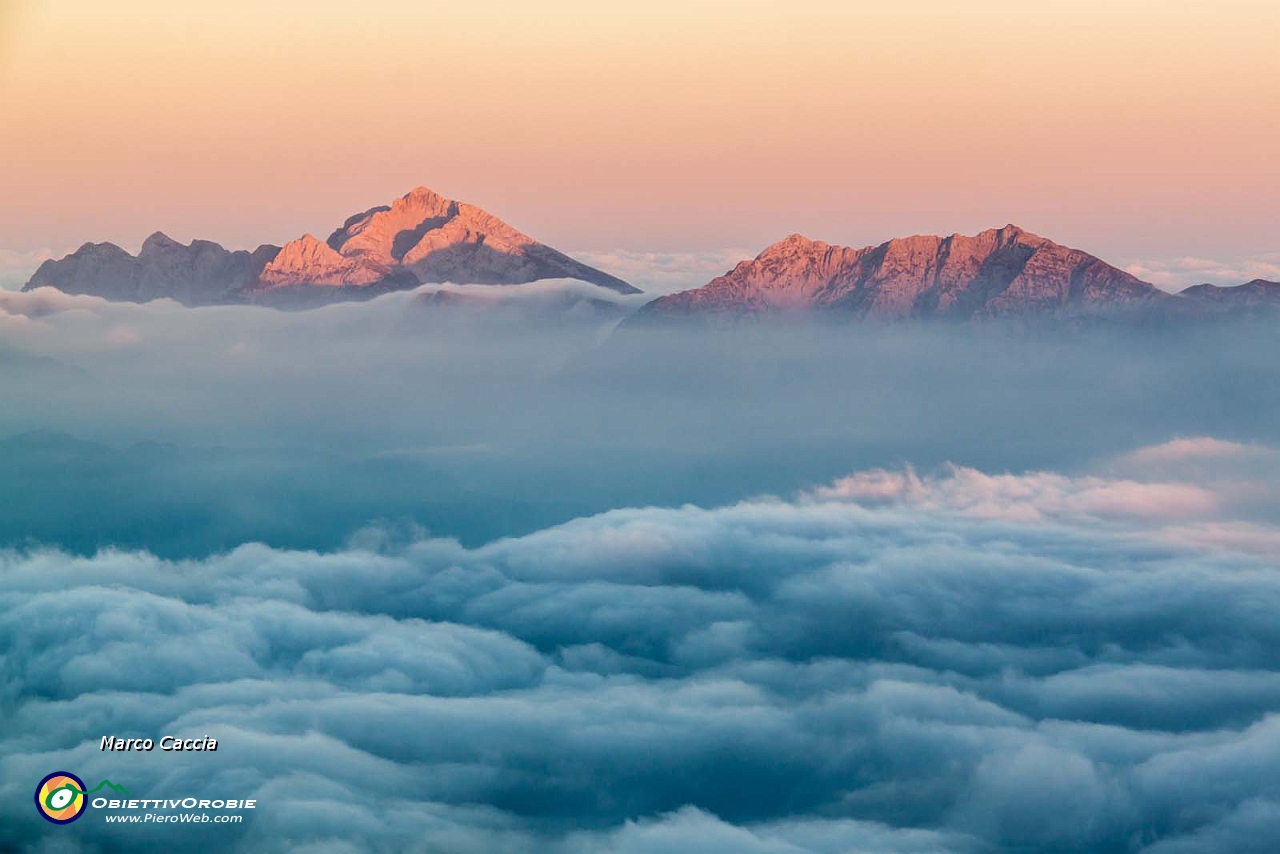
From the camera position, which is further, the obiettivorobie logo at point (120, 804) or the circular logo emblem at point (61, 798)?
the obiettivorobie logo at point (120, 804)

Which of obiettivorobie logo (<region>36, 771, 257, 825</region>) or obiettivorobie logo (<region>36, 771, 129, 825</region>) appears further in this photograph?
obiettivorobie logo (<region>36, 771, 257, 825</region>)

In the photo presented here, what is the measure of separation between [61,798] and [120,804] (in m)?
37.9

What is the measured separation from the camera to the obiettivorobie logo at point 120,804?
356ft

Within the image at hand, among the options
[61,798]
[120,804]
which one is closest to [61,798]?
[61,798]

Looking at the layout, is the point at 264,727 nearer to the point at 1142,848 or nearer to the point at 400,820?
the point at 400,820

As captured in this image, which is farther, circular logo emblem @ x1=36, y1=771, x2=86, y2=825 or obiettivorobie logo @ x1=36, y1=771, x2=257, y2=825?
obiettivorobie logo @ x1=36, y1=771, x2=257, y2=825

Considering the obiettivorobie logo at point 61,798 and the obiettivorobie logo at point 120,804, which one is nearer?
the obiettivorobie logo at point 61,798

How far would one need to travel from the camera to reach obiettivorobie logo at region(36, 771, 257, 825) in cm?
10862

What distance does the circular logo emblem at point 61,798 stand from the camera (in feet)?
342

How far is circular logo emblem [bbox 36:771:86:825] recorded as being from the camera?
10421cm

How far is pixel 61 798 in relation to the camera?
11212 centimetres

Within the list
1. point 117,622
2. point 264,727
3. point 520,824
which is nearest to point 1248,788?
point 520,824

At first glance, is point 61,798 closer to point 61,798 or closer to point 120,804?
point 61,798

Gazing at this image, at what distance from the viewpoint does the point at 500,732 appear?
178500 mm
